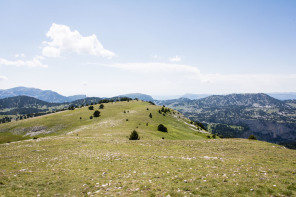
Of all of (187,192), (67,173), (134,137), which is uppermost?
(187,192)

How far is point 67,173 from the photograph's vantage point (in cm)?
1867

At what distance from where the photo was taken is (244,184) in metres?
13.1

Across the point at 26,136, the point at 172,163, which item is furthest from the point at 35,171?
the point at 26,136

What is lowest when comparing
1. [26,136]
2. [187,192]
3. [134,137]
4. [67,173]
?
[26,136]

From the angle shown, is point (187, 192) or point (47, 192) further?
point (47, 192)

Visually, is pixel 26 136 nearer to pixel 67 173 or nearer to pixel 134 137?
pixel 134 137

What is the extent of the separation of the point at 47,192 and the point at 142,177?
815 cm

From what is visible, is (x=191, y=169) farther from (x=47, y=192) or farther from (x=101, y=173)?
(x=47, y=192)

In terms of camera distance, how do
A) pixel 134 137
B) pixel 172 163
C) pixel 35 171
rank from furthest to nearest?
1. pixel 134 137
2. pixel 172 163
3. pixel 35 171

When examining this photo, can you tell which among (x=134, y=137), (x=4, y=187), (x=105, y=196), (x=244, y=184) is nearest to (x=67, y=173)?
(x=4, y=187)

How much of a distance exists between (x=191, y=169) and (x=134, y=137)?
31.0 metres

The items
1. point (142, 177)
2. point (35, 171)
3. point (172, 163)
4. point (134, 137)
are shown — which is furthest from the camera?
point (134, 137)

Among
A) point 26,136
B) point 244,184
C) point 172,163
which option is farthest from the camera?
point 26,136

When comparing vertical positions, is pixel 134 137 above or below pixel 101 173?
below
